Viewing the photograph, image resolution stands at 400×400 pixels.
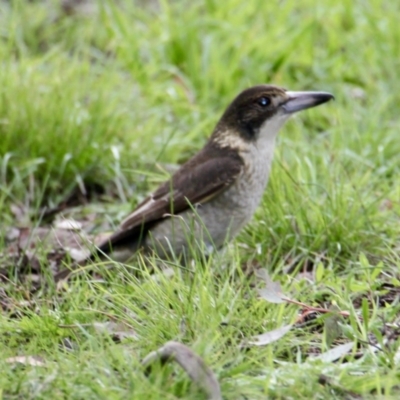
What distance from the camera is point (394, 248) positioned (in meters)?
5.64

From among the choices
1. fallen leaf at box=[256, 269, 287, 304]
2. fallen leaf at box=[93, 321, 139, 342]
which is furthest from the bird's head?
fallen leaf at box=[93, 321, 139, 342]

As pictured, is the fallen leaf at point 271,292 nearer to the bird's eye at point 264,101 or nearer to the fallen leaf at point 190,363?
the fallen leaf at point 190,363

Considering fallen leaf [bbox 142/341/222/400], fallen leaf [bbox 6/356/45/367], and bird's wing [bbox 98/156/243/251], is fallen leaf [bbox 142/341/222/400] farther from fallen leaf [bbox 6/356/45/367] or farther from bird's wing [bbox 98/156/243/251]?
bird's wing [bbox 98/156/243/251]

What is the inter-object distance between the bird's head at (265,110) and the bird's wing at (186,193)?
0.21m

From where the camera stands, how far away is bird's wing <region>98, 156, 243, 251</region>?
6020 mm

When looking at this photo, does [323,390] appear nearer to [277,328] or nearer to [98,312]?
[277,328]

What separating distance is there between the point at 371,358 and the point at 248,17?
547 centimetres

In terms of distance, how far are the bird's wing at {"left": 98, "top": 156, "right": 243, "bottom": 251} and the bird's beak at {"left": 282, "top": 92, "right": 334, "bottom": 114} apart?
47cm

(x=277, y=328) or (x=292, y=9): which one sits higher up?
(x=292, y=9)

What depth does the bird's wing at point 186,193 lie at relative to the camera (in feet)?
19.7

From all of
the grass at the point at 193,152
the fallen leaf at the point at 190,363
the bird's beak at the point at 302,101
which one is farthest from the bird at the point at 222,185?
the fallen leaf at the point at 190,363

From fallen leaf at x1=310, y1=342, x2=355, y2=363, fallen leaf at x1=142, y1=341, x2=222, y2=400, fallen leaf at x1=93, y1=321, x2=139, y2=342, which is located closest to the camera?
fallen leaf at x1=142, y1=341, x2=222, y2=400

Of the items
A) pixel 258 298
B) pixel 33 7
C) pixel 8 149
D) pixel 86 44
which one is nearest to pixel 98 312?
pixel 258 298

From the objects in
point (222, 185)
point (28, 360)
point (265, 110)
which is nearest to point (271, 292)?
point (28, 360)
